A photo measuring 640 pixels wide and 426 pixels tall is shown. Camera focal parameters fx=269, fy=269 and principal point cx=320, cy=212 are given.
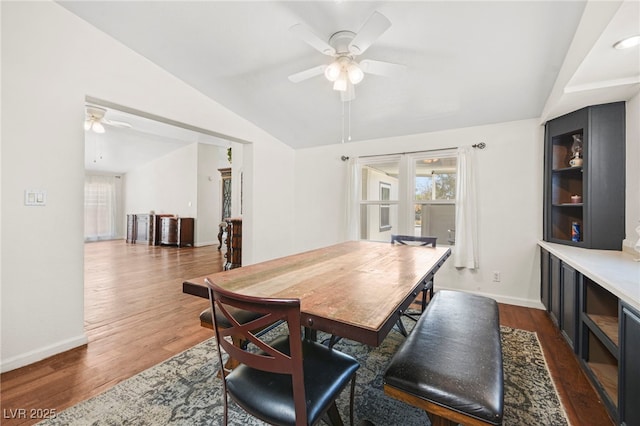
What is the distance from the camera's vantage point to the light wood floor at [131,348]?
5.23 ft

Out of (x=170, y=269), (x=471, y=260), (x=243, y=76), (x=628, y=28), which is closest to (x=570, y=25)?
(x=628, y=28)

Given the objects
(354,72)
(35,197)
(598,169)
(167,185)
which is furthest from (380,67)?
(167,185)

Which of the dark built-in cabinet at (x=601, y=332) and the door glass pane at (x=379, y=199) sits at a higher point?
the door glass pane at (x=379, y=199)

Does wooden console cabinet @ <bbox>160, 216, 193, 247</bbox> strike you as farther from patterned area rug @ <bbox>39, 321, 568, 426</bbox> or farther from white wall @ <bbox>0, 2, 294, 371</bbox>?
patterned area rug @ <bbox>39, 321, 568, 426</bbox>

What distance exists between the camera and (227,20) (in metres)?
2.14

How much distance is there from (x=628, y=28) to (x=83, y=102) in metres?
3.67

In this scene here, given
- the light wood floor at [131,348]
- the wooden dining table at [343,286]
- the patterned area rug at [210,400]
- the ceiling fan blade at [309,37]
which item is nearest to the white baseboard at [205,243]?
the light wood floor at [131,348]

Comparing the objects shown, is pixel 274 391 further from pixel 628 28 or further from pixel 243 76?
pixel 243 76

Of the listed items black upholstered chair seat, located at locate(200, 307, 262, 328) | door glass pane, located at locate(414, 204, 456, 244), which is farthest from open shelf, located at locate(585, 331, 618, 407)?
black upholstered chair seat, located at locate(200, 307, 262, 328)

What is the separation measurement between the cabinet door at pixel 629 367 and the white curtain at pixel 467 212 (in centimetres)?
210

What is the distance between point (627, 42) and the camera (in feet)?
5.14

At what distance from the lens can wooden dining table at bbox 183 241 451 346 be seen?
0.95 meters

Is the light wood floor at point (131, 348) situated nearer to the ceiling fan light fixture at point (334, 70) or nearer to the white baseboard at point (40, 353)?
the white baseboard at point (40, 353)

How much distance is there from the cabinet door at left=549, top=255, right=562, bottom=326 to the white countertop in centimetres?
13
